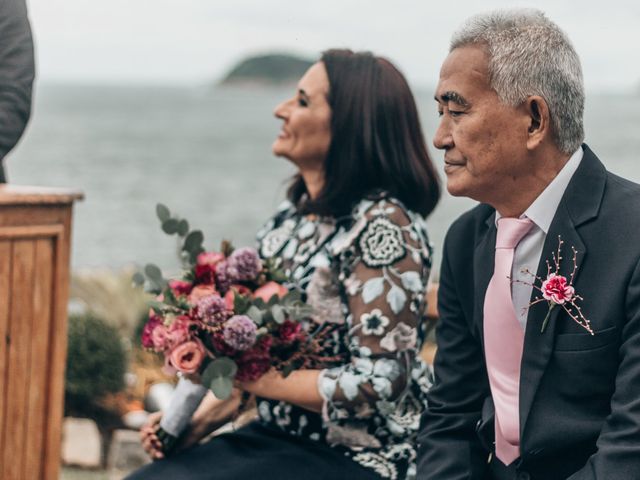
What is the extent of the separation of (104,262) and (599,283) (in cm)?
4403

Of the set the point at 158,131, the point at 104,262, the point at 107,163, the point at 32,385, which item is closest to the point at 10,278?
the point at 32,385

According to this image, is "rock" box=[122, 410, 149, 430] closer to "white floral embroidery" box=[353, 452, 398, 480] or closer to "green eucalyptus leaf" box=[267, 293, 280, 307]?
"white floral embroidery" box=[353, 452, 398, 480]

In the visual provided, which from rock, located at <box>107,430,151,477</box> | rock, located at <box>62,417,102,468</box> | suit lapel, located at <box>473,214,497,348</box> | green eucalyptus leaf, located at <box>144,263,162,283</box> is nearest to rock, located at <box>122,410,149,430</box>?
rock, located at <box>62,417,102,468</box>

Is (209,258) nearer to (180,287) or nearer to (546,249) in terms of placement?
(180,287)

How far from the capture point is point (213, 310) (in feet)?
9.39

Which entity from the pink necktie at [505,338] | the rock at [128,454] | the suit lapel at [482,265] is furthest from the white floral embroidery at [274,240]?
the rock at [128,454]

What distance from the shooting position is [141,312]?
759 centimetres

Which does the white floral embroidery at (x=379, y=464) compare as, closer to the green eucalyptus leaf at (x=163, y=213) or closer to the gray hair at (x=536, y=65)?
the green eucalyptus leaf at (x=163, y=213)

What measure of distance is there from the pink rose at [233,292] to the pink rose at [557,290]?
964mm

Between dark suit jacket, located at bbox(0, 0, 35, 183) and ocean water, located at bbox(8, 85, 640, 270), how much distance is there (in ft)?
69.8

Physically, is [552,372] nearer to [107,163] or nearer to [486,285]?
[486,285]

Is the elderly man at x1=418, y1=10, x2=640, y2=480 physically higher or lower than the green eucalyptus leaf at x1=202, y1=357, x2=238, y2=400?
higher

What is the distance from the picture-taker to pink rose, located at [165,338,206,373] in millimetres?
2850

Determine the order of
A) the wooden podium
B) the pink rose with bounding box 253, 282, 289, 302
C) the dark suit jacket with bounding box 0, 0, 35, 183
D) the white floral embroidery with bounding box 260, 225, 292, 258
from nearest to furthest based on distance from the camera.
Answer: the pink rose with bounding box 253, 282, 289, 302 → the white floral embroidery with bounding box 260, 225, 292, 258 → the wooden podium → the dark suit jacket with bounding box 0, 0, 35, 183
